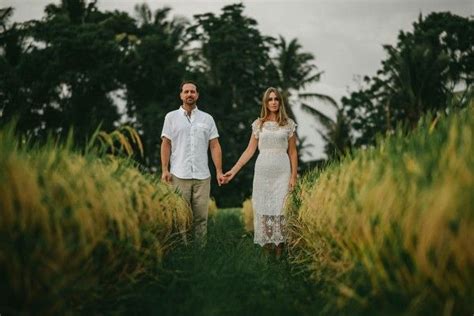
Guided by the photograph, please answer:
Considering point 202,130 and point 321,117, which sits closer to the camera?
point 202,130

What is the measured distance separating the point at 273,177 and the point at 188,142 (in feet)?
3.20

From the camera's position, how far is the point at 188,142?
225 inches

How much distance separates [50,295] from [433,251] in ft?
5.46

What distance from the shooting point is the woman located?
18.5 feet

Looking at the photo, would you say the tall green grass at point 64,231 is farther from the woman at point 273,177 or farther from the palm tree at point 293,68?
the palm tree at point 293,68

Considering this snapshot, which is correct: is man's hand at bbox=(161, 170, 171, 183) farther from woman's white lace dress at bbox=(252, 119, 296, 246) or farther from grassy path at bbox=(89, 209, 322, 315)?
grassy path at bbox=(89, 209, 322, 315)

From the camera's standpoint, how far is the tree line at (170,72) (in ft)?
78.0

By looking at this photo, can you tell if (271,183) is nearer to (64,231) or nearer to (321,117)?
(64,231)

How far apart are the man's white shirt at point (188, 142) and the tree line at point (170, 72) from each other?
15.2 m

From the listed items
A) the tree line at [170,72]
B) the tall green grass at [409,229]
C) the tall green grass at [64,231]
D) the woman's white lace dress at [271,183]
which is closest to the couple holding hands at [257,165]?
the woman's white lace dress at [271,183]

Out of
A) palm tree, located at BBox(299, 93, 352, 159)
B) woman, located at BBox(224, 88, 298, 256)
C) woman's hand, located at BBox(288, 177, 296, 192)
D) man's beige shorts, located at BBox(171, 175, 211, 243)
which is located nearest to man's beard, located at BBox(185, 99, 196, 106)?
woman, located at BBox(224, 88, 298, 256)

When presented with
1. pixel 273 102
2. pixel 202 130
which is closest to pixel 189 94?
pixel 202 130

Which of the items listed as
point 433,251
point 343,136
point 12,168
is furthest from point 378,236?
point 343,136

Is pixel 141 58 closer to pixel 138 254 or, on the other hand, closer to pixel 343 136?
pixel 343 136
